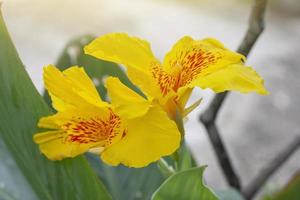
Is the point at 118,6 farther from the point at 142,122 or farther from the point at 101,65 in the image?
the point at 142,122

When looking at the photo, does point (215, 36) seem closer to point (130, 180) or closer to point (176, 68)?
point (130, 180)

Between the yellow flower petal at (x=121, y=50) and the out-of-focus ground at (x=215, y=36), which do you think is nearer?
the yellow flower petal at (x=121, y=50)

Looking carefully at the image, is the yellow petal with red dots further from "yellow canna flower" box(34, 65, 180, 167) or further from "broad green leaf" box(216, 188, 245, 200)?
"broad green leaf" box(216, 188, 245, 200)

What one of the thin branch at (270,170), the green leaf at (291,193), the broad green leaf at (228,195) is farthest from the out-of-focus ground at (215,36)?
the green leaf at (291,193)

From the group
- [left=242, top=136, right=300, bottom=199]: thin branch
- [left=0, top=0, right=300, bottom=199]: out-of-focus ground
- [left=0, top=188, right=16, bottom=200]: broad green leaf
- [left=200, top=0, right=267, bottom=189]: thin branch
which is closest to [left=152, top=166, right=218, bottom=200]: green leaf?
[left=0, top=188, right=16, bottom=200]: broad green leaf

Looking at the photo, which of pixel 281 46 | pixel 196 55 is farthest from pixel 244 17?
pixel 196 55

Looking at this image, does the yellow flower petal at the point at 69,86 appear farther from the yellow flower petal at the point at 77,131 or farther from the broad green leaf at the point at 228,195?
the broad green leaf at the point at 228,195
